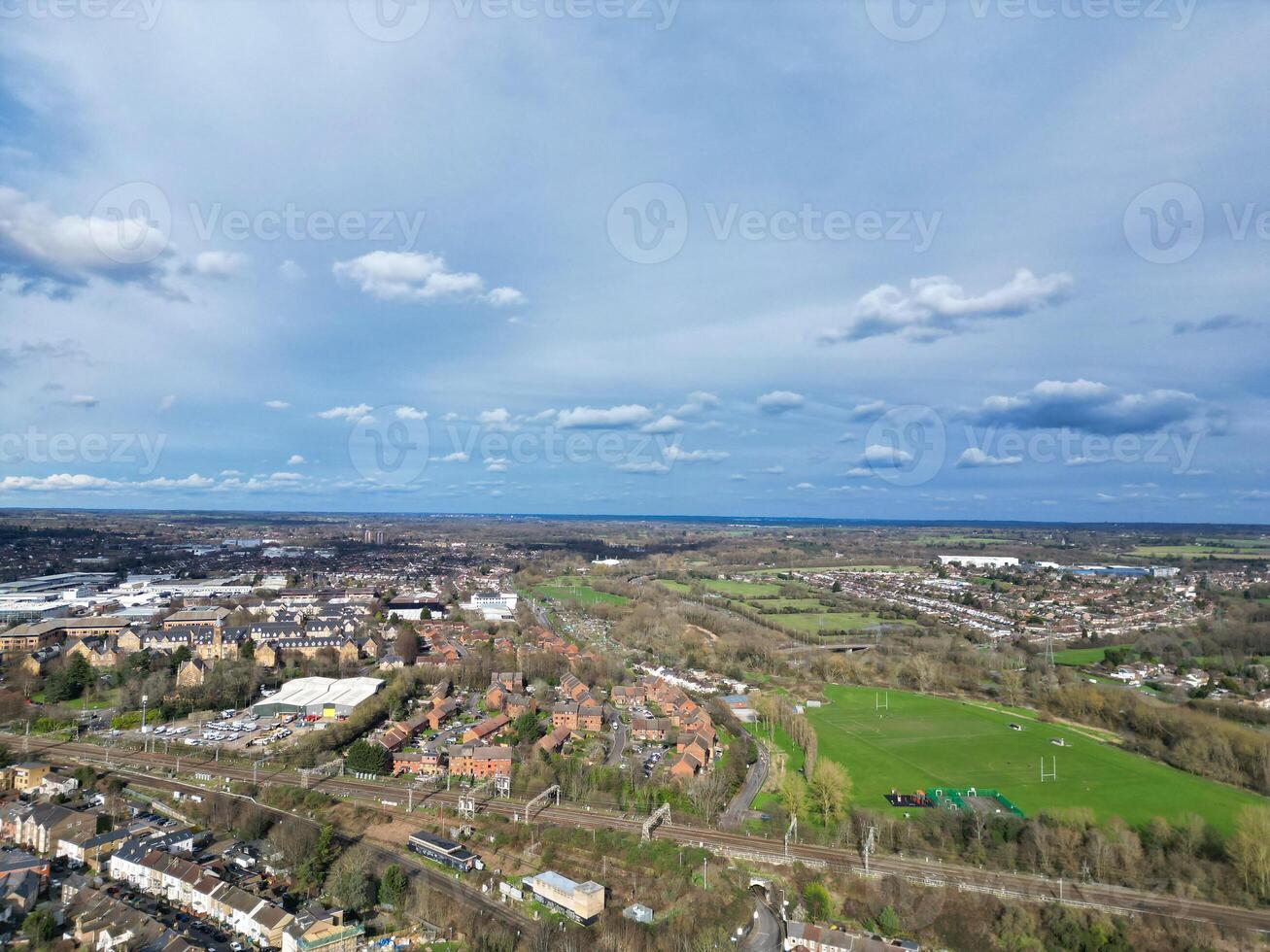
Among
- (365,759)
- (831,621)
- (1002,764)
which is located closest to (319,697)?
(365,759)

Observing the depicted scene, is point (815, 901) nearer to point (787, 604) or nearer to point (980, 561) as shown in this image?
point (787, 604)

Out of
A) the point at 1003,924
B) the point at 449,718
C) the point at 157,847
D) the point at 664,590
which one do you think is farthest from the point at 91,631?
the point at 1003,924

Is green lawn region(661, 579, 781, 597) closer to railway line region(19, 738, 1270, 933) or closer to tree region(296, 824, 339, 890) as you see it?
railway line region(19, 738, 1270, 933)

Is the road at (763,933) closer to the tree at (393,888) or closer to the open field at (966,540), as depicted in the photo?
the tree at (393,888)

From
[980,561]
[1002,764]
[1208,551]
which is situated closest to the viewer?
[1002,764]

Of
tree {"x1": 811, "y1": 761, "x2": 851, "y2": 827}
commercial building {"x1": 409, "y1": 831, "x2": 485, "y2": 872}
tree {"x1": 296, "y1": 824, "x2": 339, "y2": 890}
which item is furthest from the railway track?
tree {"x1": 811, "y1": 761, "x2": 851, "y2": 827}

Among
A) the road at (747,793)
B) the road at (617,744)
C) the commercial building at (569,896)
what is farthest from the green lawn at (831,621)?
the commercial building at (569,896)
